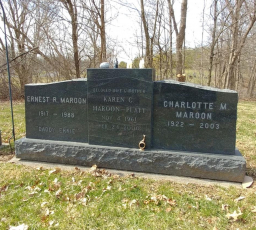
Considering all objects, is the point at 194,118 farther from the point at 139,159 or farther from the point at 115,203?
the point at 115,203

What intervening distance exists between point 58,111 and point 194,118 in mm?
2262

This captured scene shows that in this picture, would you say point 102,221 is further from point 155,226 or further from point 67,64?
point 67,64

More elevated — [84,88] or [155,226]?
[84,88]

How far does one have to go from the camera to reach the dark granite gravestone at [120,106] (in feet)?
11.6

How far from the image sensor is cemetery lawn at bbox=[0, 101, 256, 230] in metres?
2.39

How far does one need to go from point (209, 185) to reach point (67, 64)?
33.9 ft

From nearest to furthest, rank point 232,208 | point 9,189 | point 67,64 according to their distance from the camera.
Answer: point 232,208 < point 9,189 < point 67,64

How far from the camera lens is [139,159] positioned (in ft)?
11.7

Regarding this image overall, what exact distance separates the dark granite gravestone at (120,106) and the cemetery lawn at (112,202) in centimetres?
58

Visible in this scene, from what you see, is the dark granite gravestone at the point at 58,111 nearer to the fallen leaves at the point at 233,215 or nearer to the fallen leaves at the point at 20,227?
the fallen leaves at the point at 20,227

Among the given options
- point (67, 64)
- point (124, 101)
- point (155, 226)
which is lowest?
point (155, 226)

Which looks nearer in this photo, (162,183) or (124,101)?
(162,183)

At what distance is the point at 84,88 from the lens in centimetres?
383

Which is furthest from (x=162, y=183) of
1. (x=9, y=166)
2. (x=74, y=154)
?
(x=9, y=166)
